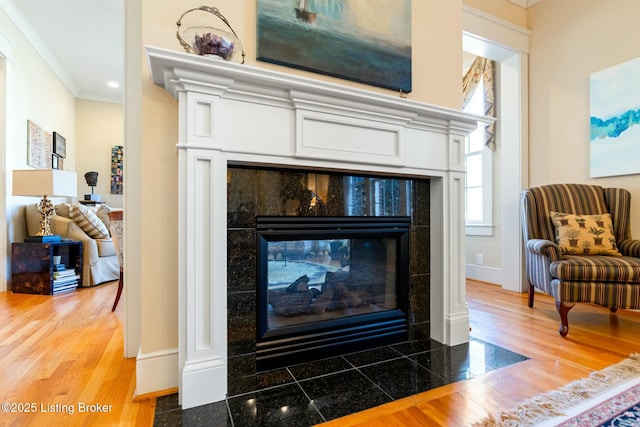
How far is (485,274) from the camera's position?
3666mm

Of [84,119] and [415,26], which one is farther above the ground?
[84,119]

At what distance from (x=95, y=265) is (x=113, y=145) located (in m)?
3.09

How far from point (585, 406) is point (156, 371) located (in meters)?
1.83

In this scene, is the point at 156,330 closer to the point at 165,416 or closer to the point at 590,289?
the point at 165,416

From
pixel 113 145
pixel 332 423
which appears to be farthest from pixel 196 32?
pixel 113 145

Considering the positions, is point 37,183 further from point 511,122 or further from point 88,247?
point 511,122

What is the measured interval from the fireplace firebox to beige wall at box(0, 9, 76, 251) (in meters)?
3.51

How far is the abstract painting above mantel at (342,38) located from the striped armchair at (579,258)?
5.29 feet

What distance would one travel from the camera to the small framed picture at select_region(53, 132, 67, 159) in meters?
4.54

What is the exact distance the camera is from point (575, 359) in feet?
5.57

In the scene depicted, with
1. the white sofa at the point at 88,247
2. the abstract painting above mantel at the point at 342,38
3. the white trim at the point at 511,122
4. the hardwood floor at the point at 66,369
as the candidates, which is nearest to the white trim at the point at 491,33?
the white trim at the point at 511,122

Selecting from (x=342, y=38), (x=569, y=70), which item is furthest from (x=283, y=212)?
(x=569, y=70)

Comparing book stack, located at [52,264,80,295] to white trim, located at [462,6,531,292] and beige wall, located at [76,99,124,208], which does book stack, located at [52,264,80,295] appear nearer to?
beige wall, located at [76,99,124,208]

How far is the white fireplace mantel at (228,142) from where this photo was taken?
4.23 ft
